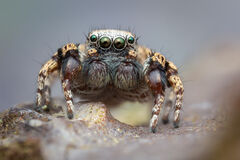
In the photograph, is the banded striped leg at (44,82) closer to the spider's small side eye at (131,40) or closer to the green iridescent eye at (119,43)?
the green iridescent eye at (119,43)

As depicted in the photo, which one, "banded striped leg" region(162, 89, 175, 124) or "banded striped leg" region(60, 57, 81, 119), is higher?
"banded striped leg" region(60, 57, 81, 119)

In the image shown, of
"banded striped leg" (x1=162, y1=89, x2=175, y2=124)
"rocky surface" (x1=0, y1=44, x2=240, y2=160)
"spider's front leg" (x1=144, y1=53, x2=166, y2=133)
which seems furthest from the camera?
"banded striped leg" (x1=162, y1=89, x2=175, y2=124)

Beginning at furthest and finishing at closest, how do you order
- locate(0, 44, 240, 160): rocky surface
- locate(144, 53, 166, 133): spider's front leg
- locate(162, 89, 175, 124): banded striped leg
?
locate(162, 89, 175, 124): banded striped leg < locate(144, 53, 166, 133): spider's front leg < locate(0, 44, 240, 160): rocky surface

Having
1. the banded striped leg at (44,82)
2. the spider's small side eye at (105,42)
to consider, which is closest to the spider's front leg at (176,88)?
the spider's small side eye at (105,42)

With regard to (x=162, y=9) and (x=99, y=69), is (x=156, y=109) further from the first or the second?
(x=162, y=9)

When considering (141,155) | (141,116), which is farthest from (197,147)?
(141,116)

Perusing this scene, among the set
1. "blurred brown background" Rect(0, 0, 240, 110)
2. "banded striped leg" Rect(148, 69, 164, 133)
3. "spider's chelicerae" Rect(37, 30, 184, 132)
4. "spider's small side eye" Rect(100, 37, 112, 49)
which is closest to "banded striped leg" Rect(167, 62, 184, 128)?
"spider's chelicerae" Rect(37, 30, 184, 132)

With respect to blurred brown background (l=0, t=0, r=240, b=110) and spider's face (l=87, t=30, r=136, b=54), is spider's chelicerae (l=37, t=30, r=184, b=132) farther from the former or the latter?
blurred brown background (l=0, t=0, r=240, b=110)

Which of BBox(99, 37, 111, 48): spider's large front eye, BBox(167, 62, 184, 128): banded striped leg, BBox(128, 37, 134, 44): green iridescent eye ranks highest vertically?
BBox(128, 37, 134, 44): green iridescent eye
